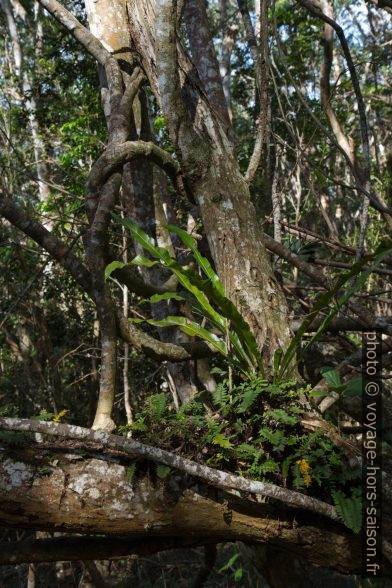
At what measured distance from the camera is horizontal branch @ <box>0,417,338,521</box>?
82.0 inches

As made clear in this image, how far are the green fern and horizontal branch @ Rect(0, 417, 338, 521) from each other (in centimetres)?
4

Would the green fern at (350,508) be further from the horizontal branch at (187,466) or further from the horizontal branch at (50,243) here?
the horizontal branch at (50,243)

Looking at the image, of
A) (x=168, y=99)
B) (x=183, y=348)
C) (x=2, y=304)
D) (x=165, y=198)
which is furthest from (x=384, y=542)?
(x=2, y=304)

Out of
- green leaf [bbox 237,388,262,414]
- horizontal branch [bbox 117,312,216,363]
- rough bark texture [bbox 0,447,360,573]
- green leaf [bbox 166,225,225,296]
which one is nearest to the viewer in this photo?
rough bark texture [bbox 0,447,360,573]

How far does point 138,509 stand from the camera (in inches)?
83.1

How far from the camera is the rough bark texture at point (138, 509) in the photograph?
6.73 ft

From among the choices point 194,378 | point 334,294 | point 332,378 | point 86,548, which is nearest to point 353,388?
point 332,378

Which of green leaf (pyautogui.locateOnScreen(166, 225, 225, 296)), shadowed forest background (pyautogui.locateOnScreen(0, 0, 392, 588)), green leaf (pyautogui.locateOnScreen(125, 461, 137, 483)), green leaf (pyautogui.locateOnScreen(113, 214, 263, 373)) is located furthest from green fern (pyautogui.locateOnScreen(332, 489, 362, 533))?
green leaf (pyautogui.locateOnScreen(166, 225, 225, 296))

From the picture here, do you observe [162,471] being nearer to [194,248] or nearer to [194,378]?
[194,248]

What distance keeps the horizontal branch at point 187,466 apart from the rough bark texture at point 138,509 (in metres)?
0.09

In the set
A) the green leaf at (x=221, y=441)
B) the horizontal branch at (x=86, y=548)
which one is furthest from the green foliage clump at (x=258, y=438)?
the horizontal branch at (x=86, y=548)

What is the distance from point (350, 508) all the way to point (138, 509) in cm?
78

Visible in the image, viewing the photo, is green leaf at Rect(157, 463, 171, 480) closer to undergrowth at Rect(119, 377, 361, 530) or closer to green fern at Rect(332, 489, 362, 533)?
undergrowth at Rect(119, 377, 361, 530)

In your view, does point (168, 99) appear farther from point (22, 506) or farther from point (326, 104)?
point (22, 506)
